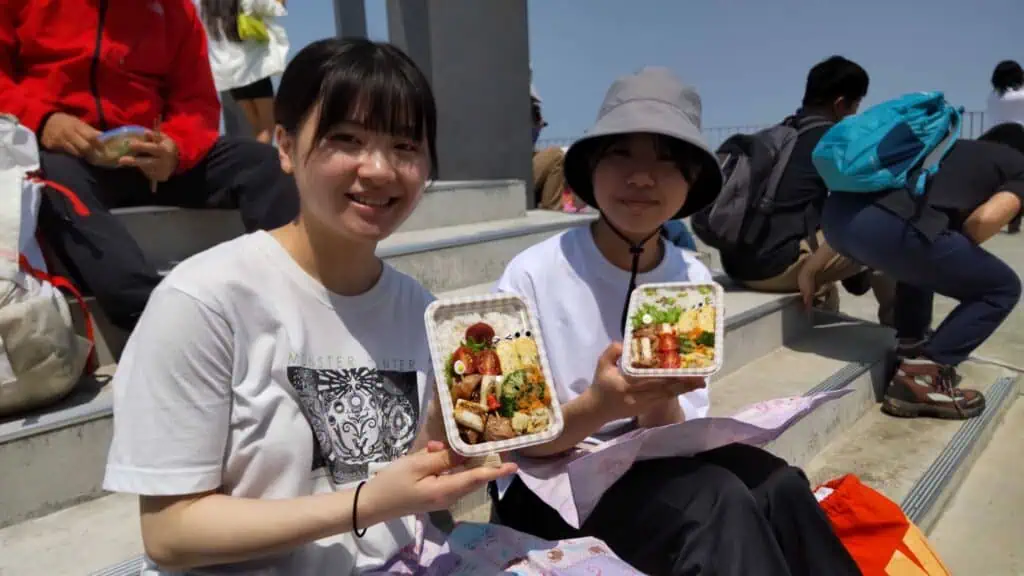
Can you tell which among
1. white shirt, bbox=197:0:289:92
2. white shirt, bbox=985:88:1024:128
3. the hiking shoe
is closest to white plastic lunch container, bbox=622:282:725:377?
the hiking shoe

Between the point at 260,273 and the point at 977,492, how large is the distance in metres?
2.88

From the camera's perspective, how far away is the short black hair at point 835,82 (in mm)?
3709

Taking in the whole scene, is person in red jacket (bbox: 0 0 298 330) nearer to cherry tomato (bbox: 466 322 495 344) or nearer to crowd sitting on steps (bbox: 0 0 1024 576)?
crowd sitting on steps (bbox: 0 0 1024 576)

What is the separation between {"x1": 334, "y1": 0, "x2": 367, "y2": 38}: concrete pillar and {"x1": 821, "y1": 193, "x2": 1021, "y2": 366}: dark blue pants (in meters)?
7.15

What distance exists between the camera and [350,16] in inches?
341

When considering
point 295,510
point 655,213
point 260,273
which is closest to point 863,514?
point 655,213

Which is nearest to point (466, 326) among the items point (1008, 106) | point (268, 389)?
point (268, 389)

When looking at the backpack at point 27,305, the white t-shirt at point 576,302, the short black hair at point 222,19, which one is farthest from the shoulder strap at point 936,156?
the short black hair at point 222,19

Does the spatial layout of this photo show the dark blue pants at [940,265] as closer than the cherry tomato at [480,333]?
No

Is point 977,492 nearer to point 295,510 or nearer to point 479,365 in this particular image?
point 479,365

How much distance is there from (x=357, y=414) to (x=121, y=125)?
1757 mm

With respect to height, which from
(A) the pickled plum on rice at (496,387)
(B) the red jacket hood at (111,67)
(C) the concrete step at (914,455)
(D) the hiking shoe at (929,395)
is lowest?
(C) the concrete step at (914,455)

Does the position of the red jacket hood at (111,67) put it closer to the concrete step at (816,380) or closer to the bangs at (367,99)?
the bangs at (367,99)

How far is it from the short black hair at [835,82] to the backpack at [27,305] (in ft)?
12.2
